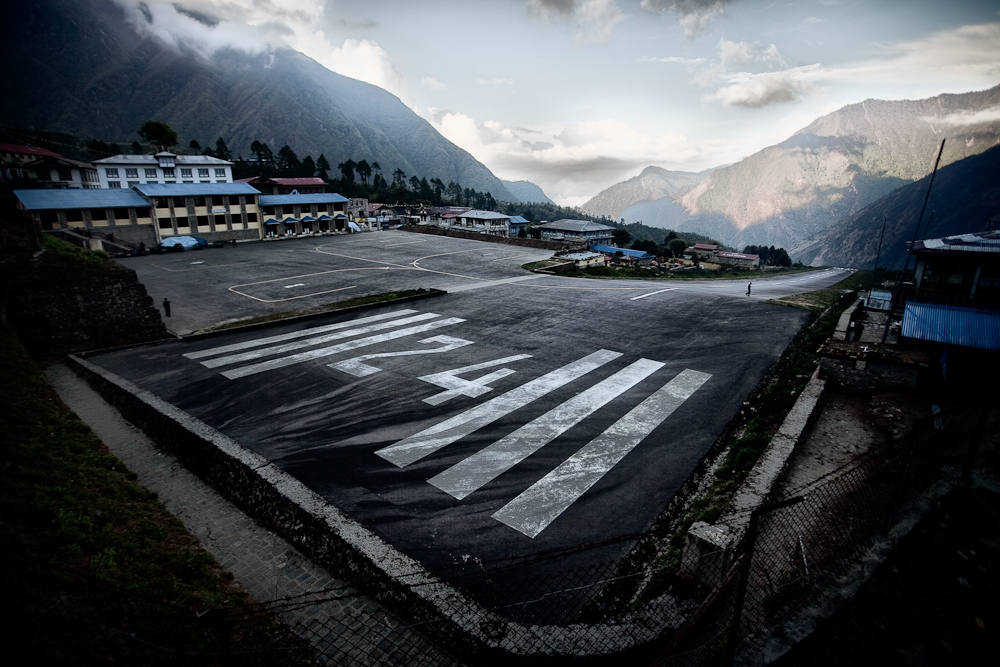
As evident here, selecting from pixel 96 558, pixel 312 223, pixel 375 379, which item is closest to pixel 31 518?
pixel 96 558

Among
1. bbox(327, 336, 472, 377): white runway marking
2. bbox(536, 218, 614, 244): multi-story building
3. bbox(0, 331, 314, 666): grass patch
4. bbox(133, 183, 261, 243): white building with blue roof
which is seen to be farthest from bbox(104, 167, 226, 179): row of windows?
bbox(0, 331, 314, 666): grass patch

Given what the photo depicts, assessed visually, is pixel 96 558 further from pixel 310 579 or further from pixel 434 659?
pixel 434 659

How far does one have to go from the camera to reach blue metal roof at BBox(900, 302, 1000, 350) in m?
12.2

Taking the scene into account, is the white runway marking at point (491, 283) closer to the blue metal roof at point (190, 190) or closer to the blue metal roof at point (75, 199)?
the blue metal roof at point (190, 190)

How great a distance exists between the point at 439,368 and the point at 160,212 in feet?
165

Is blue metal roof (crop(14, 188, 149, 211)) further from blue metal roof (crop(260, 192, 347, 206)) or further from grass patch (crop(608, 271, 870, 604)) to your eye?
grass patch (crop(608, 271, 870, 604))

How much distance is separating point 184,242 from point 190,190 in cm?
796

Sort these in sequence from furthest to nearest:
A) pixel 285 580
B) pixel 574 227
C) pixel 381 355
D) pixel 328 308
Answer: pixel 574 227
pixel 328 308
pixel 381 355
pixel 285 580

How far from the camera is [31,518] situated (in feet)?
20.7

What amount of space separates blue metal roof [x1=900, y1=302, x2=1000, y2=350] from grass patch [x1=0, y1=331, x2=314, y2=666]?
1675cm

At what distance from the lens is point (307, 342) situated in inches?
687

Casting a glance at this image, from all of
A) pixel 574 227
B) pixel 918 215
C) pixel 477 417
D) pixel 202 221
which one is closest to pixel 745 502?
pixel 477 417

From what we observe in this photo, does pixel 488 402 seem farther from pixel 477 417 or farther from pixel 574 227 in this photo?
pixel 574 227

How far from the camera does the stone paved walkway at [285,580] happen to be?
19.1ft
